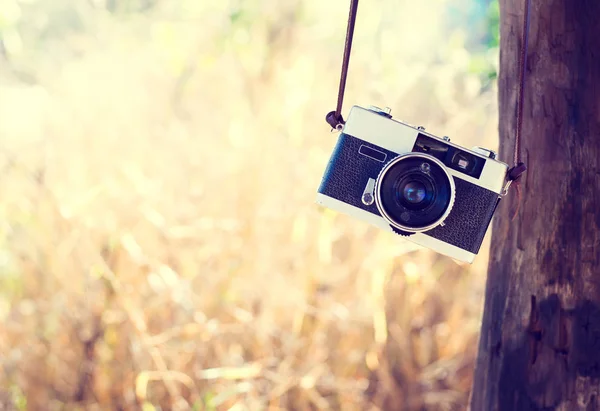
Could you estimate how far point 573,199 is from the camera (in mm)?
712

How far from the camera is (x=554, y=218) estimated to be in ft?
2.37

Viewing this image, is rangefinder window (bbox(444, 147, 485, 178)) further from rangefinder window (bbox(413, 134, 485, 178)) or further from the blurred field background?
the blurred field background

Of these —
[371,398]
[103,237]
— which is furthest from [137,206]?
[371,398]

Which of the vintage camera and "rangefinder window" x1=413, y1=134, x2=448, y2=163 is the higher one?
"rangefinder window" x1=413, y1=134, x2=448, y2=163

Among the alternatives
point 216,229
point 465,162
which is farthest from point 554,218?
point 216,229

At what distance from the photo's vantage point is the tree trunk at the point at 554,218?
704 millimetres

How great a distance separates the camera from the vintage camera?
78cm

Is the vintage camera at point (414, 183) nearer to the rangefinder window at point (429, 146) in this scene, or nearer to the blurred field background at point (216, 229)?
the rangefinder window at point (429, 146)

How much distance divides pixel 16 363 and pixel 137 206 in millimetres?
494

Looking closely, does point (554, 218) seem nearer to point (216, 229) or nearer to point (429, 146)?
point (429, 146)

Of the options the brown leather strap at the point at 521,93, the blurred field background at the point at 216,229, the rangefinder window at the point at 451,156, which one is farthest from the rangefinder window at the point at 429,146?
the blurred field background at the point at 216,229

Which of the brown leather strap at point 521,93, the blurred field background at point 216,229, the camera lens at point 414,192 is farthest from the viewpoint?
the blurred field background at point 216,229

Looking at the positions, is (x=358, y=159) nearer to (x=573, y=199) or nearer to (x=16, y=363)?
(x=573, y=199)

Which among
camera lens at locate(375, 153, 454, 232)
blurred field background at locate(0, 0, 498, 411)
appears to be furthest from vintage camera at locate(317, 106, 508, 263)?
blurred field background at locate(0, 0, 498, 411)
